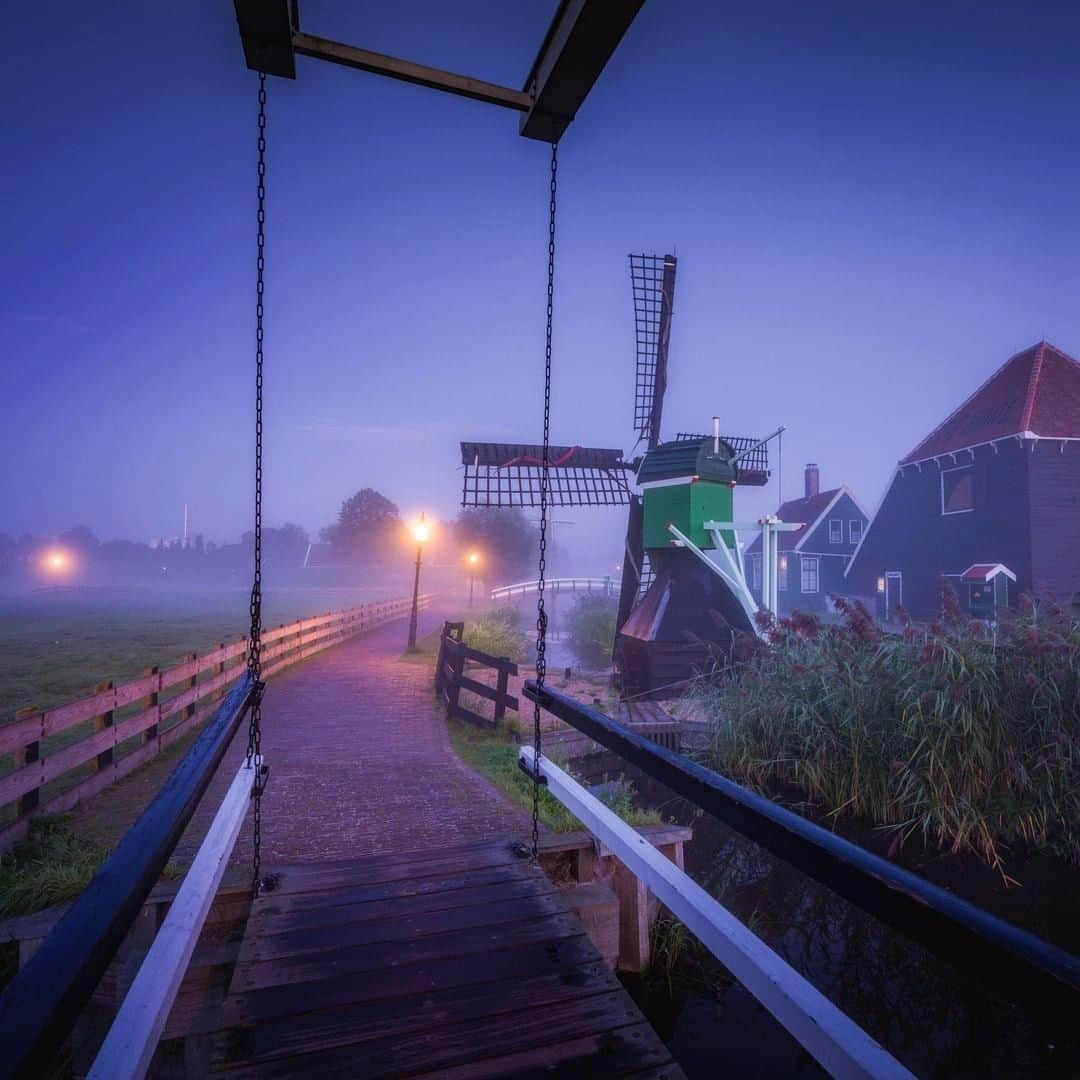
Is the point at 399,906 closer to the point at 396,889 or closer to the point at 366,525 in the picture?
the point at 396,889

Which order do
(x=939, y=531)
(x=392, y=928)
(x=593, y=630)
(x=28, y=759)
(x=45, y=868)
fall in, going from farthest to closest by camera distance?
(x=593, y=630) < (x=939, y=531) < (x=28, y=759) < (x=45, y=868) < (x=392, y=928)

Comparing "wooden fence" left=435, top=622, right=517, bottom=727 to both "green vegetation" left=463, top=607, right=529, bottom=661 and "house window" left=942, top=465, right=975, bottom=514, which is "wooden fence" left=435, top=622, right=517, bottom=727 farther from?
"house window" left=942, top=465, right=975, bottom=514

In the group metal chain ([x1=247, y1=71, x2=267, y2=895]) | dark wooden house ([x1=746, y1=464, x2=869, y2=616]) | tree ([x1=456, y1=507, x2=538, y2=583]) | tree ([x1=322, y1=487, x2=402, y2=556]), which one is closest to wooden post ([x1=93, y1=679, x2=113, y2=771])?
metal chain ([x1=247, y1=71, x2=267, y2=895])

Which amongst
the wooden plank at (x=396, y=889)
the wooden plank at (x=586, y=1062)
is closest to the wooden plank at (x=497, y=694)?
the wooden plank at (x=396, y=889)

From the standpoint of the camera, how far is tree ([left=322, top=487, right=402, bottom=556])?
71.6m

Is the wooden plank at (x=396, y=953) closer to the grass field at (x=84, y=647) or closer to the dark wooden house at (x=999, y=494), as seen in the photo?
the grass field at (x=84, y=647)

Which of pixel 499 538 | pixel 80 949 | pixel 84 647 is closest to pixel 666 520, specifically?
pixel 80 949

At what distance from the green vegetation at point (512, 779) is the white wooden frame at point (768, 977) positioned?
2.52 meters

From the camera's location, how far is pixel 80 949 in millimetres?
1003

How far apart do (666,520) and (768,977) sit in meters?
13.5

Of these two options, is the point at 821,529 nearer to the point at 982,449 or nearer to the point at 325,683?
the point at 982,449

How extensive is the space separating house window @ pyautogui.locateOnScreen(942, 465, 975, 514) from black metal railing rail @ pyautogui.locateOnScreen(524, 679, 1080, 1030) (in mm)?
23183

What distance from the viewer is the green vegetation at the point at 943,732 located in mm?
5805

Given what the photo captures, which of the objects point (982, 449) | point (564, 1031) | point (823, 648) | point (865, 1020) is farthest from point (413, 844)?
point (982, 449)
